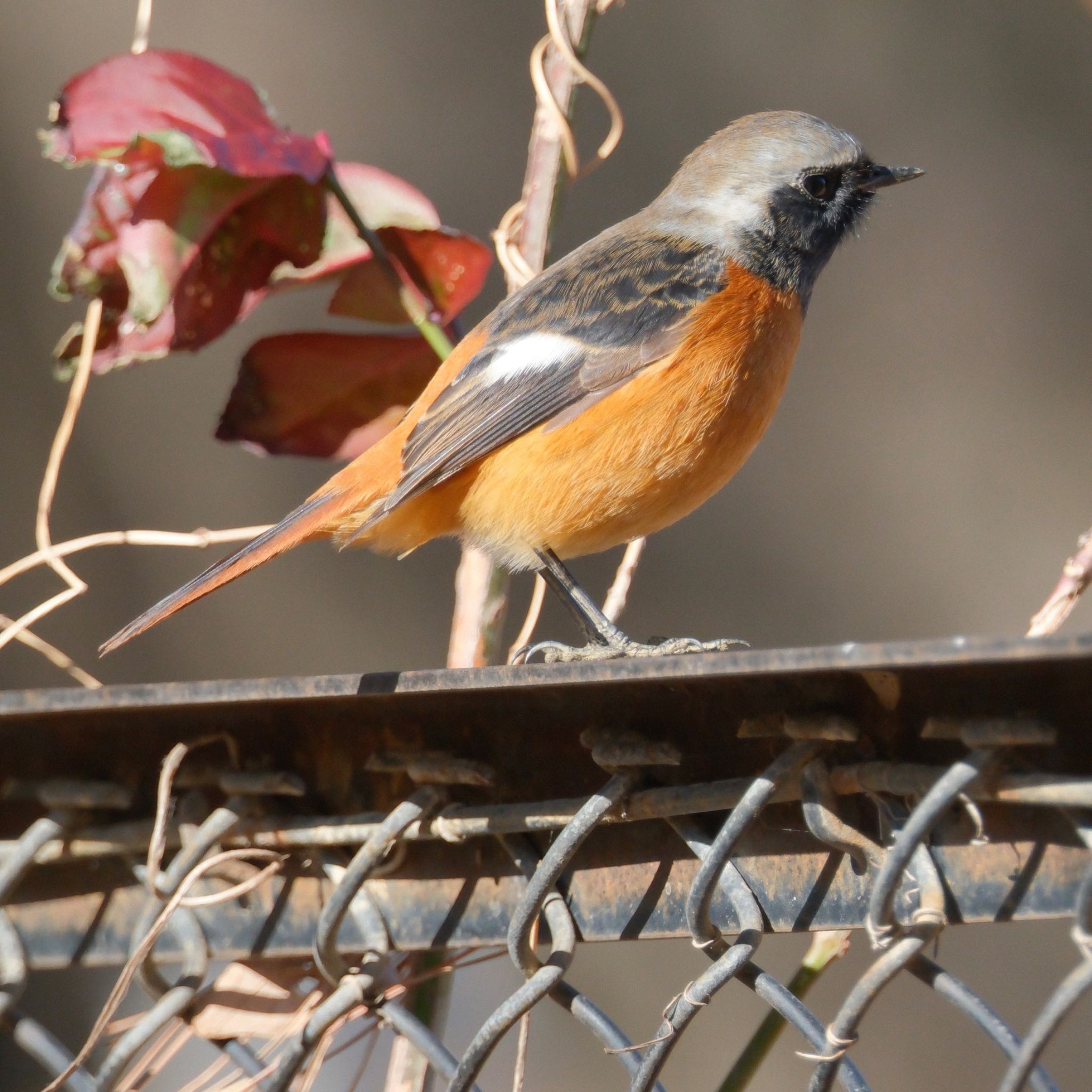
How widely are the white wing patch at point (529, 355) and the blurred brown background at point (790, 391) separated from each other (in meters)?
1.58

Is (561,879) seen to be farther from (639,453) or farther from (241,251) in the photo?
(241,251)

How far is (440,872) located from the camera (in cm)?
134

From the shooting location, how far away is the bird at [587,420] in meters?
2.21

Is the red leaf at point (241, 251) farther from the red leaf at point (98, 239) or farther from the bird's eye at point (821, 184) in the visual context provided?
the bird's eye at point (821, 184)

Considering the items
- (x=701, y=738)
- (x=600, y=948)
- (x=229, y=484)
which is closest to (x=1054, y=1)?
(x=229, y=484)

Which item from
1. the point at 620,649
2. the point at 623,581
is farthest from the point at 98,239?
the point at 620,649

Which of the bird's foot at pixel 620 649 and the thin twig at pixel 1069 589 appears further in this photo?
the bird's foot at pixel 620 649

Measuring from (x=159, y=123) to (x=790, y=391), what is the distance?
109 inches

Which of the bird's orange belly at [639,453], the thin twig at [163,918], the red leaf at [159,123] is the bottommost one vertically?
the thin twig at [163,918]

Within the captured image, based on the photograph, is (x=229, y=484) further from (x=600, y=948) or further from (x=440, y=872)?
(x=440, y=872)

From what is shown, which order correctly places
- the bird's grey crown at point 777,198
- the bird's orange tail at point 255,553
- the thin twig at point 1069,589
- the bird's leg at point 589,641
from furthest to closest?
the bird's grey crown at point 777,198
the bird's leg at point 589,641
the bird's orange tail at point 255,553
the thin twig at point 1069,589

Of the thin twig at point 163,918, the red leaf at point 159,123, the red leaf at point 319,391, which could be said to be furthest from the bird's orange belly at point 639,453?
the thin twig at point 163,918

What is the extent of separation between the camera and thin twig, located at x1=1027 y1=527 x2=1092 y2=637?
1435 mm

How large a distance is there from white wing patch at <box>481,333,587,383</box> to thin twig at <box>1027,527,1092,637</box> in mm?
1046
